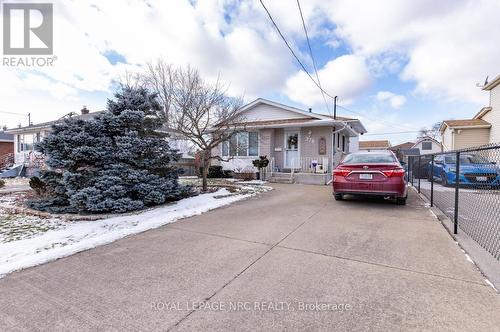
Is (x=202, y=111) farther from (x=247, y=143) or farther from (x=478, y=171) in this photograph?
(x=478, y=171)

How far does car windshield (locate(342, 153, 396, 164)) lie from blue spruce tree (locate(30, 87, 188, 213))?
16.2 feet

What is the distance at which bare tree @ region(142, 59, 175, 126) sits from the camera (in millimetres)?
10680

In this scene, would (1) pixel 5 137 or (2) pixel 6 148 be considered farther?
(2) pixel 6 148

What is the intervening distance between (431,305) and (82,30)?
11028 millimetres

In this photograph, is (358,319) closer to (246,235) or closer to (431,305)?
(431,305)

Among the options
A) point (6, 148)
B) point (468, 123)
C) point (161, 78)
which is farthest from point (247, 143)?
point (6, 148)

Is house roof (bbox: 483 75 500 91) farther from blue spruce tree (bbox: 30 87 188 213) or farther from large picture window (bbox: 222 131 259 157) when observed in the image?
blue spruce tree (bbox: 30 87 188 213)

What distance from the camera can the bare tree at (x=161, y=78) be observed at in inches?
420

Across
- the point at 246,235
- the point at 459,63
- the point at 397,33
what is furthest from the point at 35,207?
the point at 459,63

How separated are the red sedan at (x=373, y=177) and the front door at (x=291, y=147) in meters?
6.74

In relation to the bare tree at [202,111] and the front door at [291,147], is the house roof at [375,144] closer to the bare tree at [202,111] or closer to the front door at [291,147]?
the front door at [291,147]

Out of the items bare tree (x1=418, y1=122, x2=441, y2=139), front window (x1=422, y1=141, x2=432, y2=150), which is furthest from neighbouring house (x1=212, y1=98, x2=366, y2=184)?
bare tree (x1=418, y1=122, x2=441, y2=139)

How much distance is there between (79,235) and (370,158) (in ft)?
22.3

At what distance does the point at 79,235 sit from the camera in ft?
13.9
